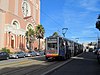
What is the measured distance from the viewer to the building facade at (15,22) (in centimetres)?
7250

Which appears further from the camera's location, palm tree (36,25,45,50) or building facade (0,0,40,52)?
palm tree (36,25,45,50)

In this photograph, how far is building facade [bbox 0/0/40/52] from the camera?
238ft

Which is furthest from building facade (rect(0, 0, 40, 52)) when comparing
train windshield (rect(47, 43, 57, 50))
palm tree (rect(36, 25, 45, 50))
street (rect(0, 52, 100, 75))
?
street (rect(0, 52, 100, 75))

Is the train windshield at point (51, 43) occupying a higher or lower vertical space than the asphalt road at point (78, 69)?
higher

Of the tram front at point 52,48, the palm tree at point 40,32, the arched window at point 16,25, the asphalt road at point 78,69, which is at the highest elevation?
the arched window at point 16,25

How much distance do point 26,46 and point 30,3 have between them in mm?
16775

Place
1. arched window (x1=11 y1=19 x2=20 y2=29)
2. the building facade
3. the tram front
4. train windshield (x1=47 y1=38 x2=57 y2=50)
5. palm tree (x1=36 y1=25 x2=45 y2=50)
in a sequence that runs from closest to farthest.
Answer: the tram front < train windshield (x1=47 y1=38 x2=57 y2=50) < the building facade < arched window (x1=11 y1=19 x2=20 y2=29) < palm tree (x1=36 y1=25 x2=45 y2=50)

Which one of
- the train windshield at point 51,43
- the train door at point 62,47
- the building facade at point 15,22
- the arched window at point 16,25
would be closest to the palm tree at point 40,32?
the building facade at point 15,22

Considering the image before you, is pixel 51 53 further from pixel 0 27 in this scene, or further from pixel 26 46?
pixel 26 46

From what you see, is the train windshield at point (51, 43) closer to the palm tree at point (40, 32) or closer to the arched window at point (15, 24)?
the arched window at point (15, 24)

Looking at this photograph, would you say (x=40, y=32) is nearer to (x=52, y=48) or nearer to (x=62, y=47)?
(x=62, y=47)

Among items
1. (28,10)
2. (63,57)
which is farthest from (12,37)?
(63,57)

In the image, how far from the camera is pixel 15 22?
81500 millimetres

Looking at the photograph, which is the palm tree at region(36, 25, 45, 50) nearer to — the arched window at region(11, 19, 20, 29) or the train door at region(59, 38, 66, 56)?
the arched window at region(11, 19, 20, 29)
